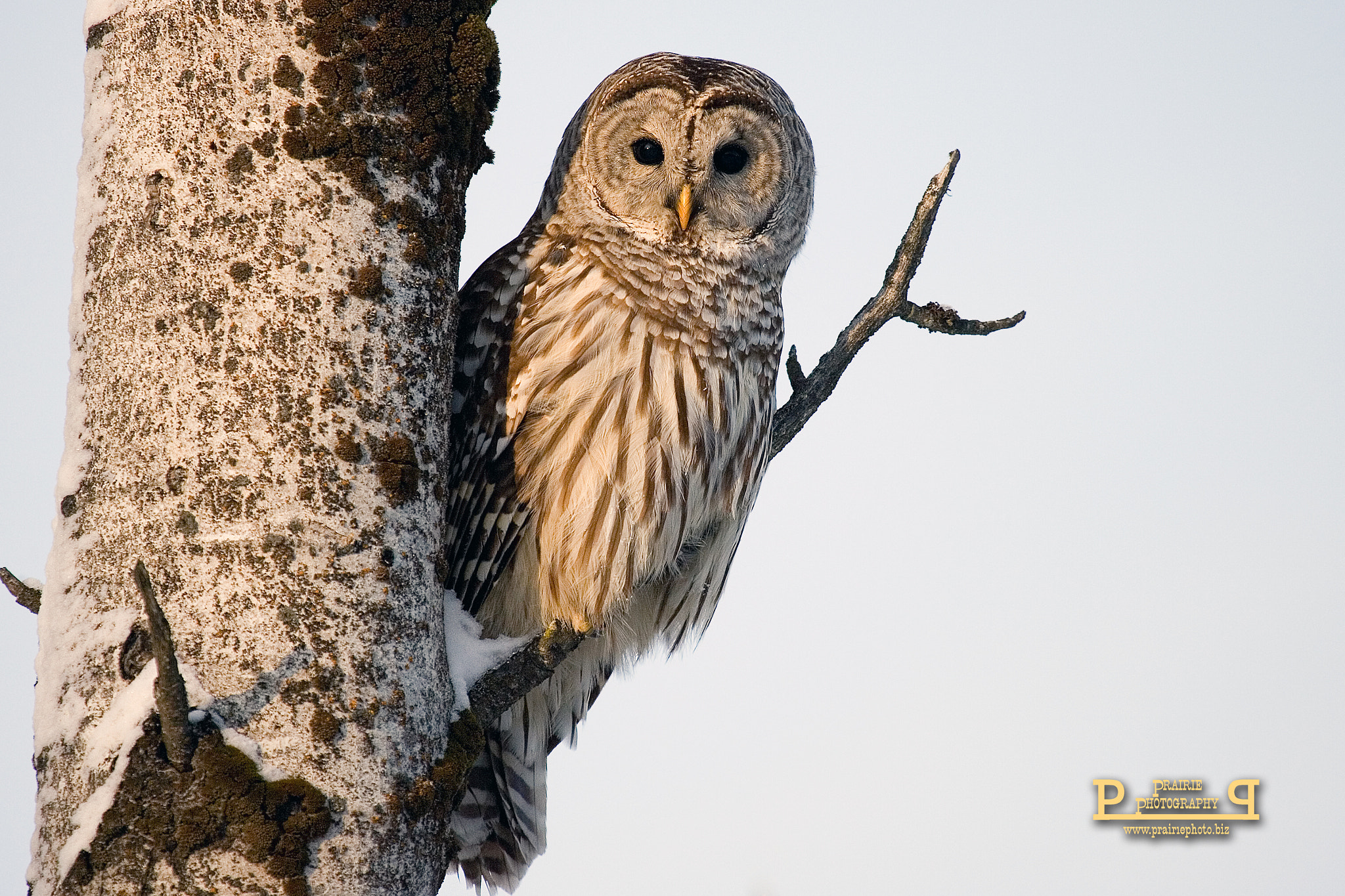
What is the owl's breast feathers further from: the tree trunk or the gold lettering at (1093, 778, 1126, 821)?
the gold lettering at (1093, 778, 1126, 821)

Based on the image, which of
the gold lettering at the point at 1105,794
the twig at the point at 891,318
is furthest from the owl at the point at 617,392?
the gold lettering at the point at 1105,794

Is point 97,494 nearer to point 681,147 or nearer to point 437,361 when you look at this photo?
point 437,361

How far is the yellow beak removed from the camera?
3.77 m

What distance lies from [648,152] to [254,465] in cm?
220

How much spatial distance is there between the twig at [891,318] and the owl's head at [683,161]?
0.55 meters

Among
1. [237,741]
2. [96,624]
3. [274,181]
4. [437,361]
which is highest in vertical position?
[274,181]

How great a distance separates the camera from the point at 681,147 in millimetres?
3943

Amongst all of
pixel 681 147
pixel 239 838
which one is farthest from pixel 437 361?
pixel 681 147

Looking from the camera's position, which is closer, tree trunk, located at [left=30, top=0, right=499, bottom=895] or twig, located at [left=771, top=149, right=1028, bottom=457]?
tree trunk, located at [left=30, top=0, right=499, bottom=895]

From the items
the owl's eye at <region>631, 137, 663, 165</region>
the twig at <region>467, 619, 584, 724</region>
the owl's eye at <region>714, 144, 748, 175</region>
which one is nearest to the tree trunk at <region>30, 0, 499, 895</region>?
the twig at <region>467, 619, 584, 724</region>

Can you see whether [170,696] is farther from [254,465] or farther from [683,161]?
[683,161]

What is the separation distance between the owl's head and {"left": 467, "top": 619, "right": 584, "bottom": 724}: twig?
4.87 feet

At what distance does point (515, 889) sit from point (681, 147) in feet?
8.11

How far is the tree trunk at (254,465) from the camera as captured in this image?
79.0 inches
